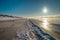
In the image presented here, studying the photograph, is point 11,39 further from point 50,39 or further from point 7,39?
point 50,39

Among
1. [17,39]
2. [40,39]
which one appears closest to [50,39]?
[40,39]

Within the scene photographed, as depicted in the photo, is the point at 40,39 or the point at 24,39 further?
the point at 40,39

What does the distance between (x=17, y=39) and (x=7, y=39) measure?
97 cm

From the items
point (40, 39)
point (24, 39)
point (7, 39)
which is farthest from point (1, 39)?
point (40, 39)

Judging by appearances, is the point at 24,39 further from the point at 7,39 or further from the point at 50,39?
the point at 50,39

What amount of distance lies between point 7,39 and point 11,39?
40cm

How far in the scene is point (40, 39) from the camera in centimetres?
930

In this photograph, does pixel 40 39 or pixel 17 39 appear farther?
pixel 40 39

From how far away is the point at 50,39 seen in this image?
9.36 meters

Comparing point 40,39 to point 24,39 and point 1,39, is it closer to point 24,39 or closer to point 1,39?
point 24,39

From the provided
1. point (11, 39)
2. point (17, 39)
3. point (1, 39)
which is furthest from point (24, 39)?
point (1, 39)

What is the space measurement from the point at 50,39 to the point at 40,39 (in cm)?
99

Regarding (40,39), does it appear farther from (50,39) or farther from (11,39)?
(11,39)

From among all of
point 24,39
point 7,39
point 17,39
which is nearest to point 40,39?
point 24,39
